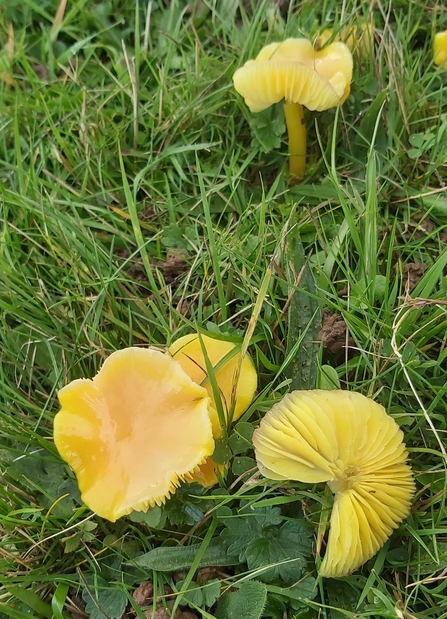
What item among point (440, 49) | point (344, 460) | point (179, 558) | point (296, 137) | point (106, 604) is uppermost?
point (440, 49)

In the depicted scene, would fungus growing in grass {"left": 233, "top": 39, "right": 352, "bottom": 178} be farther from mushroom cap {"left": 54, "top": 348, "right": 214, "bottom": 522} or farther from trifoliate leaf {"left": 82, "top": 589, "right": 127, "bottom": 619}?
trifoliate leaf {"left": 82, "top": 589, "right": 127, "bottom": 619}

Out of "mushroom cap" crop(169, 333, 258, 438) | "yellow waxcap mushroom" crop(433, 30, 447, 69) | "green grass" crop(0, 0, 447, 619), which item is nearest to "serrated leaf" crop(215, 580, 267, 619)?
"green grass" crop(0, 0, 447, 619)

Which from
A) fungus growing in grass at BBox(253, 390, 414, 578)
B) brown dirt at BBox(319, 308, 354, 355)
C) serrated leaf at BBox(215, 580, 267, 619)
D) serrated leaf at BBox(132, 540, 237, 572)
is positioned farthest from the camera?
brown dirt at BBox(319, 308, 354, 355)

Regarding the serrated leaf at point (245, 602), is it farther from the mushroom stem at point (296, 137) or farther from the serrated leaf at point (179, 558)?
the mushroom stem at point (296, 137)

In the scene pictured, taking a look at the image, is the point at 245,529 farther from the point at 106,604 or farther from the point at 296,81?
the point at 296,81

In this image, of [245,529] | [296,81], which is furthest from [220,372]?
[296,81]

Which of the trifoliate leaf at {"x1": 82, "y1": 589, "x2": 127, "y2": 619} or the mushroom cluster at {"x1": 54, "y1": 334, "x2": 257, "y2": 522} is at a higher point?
the mushroom cluster at {"x1": 54, "y1": 334, "x2": 257, "y2": 522}

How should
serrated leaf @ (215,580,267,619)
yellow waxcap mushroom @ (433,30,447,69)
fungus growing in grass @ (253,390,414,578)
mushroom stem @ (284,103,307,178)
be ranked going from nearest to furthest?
fungus growing in grass @ (253,390,414,578)
serrated leaf @ (215,580,267,619)
mushroom stem @ (284,103,307,178)
yellow waxcap mushroom @ (433,30,447,69)
